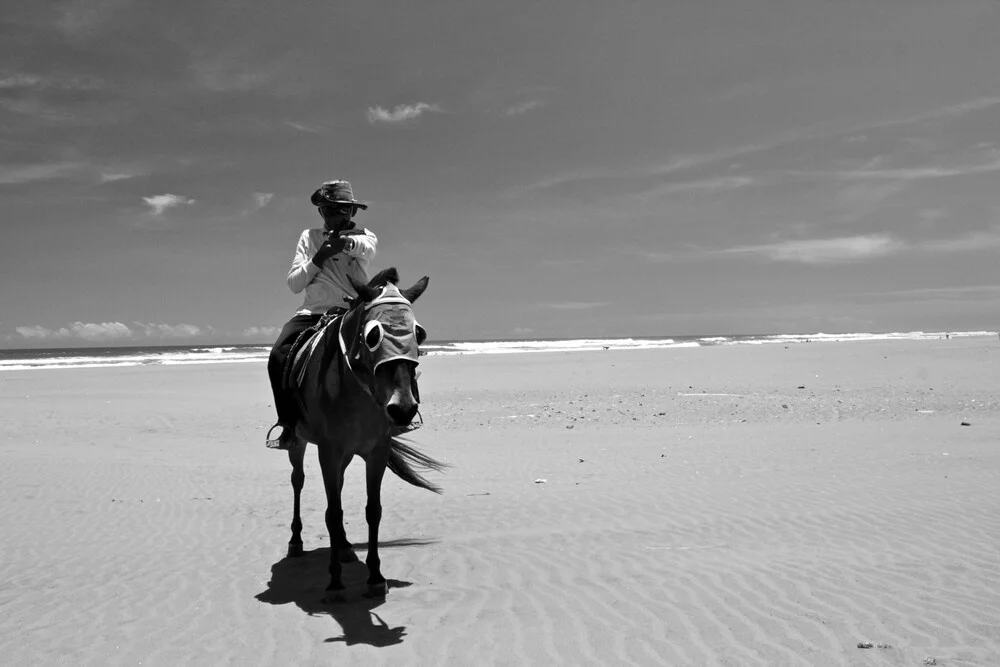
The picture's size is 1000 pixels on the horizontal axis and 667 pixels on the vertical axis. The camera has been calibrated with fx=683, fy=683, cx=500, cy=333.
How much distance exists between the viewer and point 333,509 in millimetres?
5156

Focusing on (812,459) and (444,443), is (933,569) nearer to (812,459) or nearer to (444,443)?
(812,459)

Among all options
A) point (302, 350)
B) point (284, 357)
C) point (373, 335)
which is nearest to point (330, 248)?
point (302, 350)

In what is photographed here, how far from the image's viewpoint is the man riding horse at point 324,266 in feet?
18.1

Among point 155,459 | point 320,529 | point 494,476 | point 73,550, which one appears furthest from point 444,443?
point 73,550

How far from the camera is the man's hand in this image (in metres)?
5.36

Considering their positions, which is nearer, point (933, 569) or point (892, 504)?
point (933, 569)

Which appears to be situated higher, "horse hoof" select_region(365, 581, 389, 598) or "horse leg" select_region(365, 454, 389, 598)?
"horse leg" select_region(365, 454, 389, 598)

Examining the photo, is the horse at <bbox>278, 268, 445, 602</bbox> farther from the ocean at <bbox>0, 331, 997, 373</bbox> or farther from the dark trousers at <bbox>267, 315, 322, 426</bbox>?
the ocean at <bbox>0, 331, 997, 373</bbox>

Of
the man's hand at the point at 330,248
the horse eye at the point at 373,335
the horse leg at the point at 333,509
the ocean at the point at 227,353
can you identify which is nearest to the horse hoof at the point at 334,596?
the horse leg at the point at 333,509

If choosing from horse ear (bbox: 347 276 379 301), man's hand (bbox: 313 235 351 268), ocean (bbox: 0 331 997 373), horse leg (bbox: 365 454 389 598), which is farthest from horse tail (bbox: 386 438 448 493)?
ocean (bbox: 0 331 997 373)

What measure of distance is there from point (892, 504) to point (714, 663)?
5.08 m

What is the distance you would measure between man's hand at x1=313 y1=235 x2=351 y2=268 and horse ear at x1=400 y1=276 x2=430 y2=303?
934 millimetres

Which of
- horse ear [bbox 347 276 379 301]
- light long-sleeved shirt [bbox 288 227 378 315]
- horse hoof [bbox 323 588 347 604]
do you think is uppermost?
light long-sleeved shirt [bbox 288 227 378 315]

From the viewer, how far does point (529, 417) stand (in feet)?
57.0
